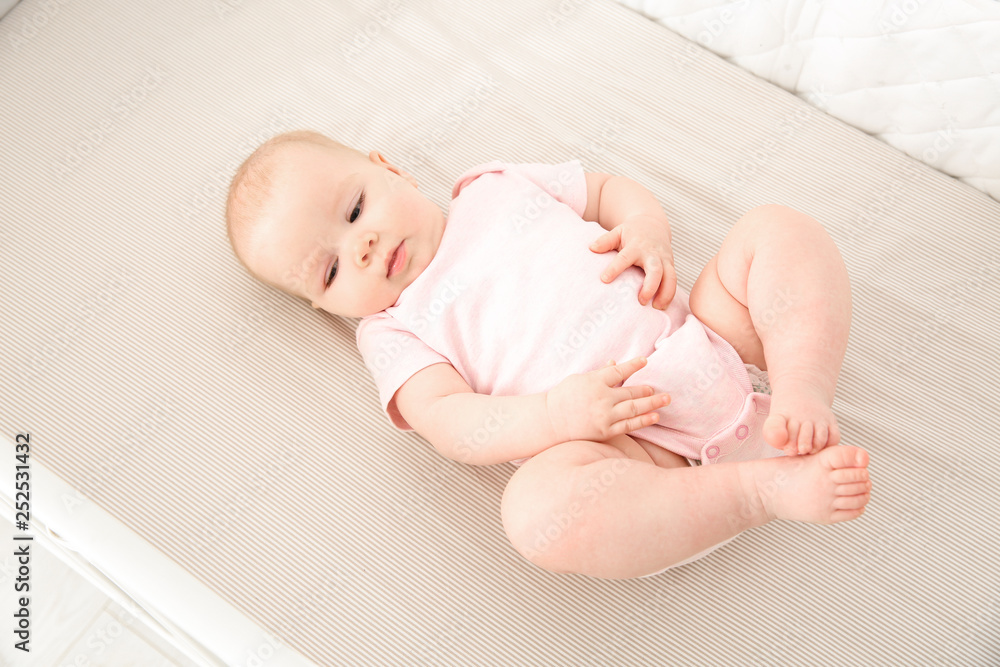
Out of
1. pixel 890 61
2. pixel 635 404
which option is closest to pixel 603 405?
pixel 635 404

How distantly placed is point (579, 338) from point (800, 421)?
32 cm

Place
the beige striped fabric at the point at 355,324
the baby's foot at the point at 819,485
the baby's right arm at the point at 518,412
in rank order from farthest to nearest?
the beige striped fabric at the point at 355,324
the baby's right arm at the point at 518,412
the baby's foot at the point at 819,485

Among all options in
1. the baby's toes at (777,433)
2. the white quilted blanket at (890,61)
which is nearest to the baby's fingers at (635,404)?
the baby's toes at (777,433)

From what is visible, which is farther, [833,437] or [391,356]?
[391,356]

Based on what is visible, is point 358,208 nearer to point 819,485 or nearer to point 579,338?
point 579,338

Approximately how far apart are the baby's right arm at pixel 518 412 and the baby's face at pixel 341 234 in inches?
6.3

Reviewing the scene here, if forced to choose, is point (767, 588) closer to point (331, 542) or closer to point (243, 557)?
point (331, 542)

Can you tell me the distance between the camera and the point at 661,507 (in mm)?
873

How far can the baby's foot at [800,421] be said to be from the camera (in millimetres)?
854

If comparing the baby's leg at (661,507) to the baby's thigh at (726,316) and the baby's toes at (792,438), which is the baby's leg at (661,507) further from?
the baby's thigh at (726,316)

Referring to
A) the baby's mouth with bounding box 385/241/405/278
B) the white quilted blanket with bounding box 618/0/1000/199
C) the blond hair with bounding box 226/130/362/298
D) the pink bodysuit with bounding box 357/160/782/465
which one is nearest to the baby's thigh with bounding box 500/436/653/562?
the pink bodysuit with bounding box 357/160/782/465

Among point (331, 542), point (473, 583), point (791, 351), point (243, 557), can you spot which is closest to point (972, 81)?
point (791, 351)

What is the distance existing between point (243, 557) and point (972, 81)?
1.38 metres

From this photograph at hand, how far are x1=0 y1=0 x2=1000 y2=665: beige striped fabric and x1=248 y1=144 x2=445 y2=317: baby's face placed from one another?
0.51 ft
